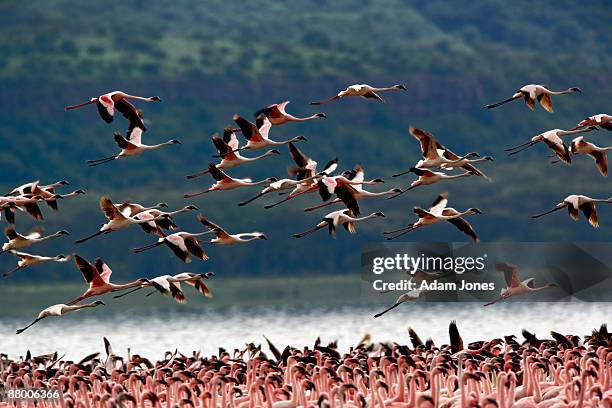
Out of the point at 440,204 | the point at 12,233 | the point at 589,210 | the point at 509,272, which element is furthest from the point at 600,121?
the point at 12,233

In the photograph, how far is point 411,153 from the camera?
84.5 meters

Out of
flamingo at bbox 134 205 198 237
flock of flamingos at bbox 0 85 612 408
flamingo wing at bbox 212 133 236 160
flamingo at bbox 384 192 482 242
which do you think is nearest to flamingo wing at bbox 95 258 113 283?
→ flock of flamingos at bbox 0 85 612 408

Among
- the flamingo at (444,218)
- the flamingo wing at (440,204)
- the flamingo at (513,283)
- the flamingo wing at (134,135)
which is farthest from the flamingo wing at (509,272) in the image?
the flamingo wing at (134,135)

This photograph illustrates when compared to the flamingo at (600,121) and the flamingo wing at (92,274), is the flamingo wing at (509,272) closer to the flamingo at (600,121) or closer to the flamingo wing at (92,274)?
the flamingo at (600,121)

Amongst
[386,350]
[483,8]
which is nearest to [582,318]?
[386,350]

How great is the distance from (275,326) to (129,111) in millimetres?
36328

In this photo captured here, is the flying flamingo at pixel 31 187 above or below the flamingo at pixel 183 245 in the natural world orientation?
above

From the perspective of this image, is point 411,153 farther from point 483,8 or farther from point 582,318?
point 582,318

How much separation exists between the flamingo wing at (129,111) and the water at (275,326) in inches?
924

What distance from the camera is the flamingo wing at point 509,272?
1015 inches

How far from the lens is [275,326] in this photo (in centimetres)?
5756

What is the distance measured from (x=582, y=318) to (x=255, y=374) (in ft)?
123

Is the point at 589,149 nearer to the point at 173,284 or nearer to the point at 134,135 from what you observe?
the point at 173,284

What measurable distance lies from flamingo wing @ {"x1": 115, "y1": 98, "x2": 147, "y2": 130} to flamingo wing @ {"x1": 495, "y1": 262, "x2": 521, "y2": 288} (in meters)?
7.57
